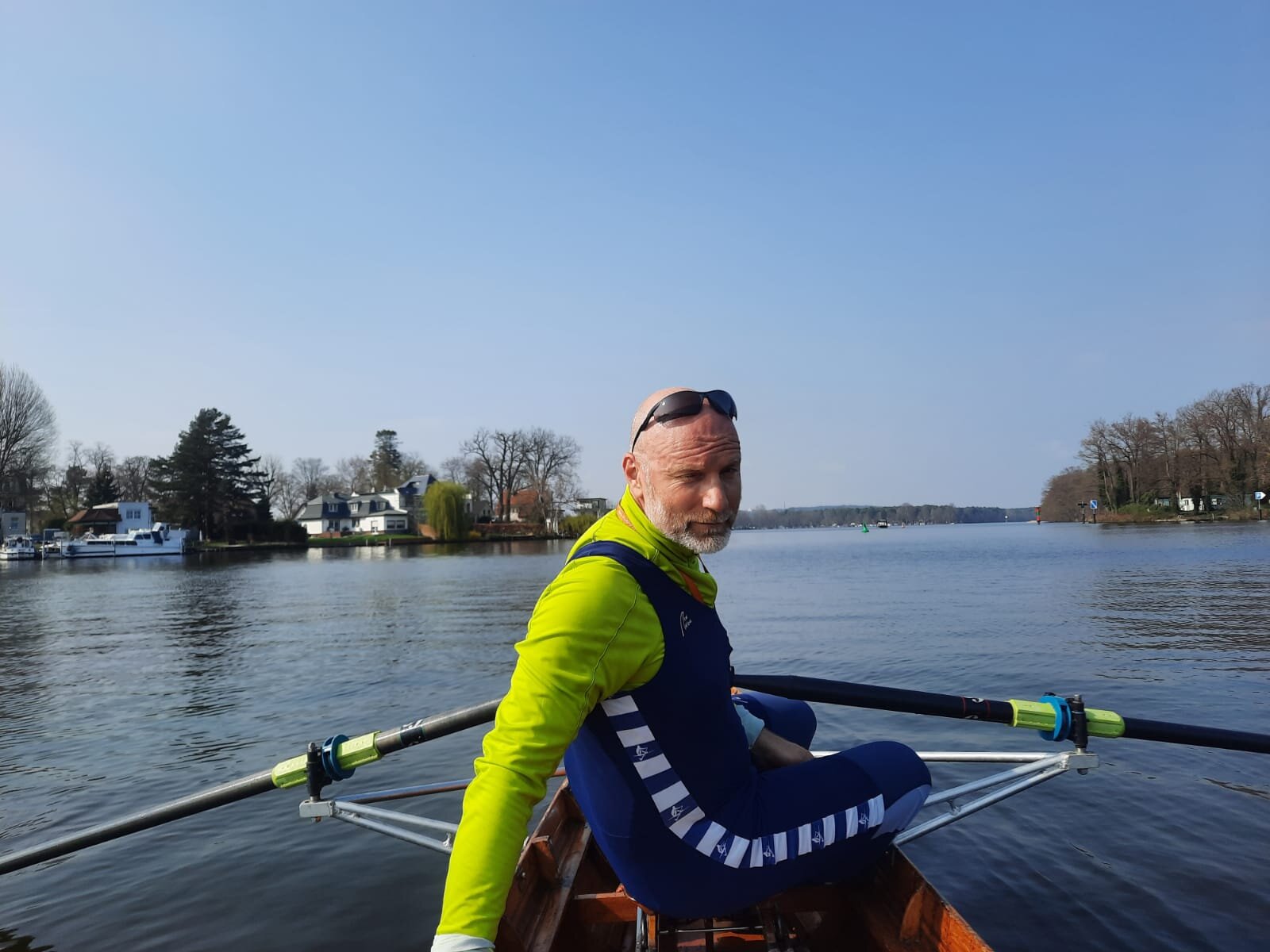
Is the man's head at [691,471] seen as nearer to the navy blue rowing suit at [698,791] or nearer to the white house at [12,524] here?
the navy blue rowing suit at [698,791]

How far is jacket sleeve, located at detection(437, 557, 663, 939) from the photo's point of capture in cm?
164

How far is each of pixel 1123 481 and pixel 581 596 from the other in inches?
4051

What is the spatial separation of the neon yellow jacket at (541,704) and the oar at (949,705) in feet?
5.28

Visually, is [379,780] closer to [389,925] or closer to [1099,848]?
[389,925]

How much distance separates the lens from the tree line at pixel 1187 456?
7106cm

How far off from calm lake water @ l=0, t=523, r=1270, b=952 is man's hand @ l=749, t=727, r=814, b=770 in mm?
2537

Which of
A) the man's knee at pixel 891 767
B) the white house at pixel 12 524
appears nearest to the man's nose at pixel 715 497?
the man's knee at pixel 891 767

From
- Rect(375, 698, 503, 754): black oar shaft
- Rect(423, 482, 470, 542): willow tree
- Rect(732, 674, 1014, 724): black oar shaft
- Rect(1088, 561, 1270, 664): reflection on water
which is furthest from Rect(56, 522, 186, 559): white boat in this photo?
Rect(732, 674, 1014, 724): black oar shaft

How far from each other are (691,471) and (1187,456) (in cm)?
9192

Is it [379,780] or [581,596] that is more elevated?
[581,596]

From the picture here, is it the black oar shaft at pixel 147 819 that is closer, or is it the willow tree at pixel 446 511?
the black oar shaft at pixel 147 819

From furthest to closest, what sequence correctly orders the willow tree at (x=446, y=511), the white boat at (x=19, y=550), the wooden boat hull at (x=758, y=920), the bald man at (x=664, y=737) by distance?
the willow tree at (x=446, y=511) → the white boat at (x=19, y=550) → the wooden boat hull at (x=758, y=920) → the bald man at (x=664, y=737)

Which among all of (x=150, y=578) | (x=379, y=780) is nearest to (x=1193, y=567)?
(x=379, y=780)

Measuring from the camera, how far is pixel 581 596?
1884 millimetres
